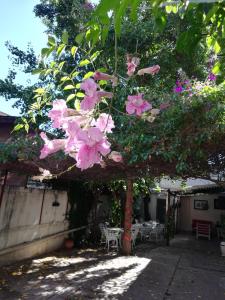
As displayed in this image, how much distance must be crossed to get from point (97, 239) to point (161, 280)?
604 centimetres

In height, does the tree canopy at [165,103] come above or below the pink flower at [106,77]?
above

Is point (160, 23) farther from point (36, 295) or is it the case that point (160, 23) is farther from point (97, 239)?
point (97, 239)

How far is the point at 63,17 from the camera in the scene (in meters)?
12.1

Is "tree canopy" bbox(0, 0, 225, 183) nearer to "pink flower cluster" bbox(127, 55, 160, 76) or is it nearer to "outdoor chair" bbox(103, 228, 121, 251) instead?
"pink flower cluster" bbox(127, 55, 160, 76)

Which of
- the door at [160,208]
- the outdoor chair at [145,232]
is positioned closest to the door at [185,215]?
the door at [160,208]

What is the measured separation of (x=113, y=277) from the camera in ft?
24.7

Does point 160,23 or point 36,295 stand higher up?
point 160,23

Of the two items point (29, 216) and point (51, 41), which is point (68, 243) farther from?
point (51, 41)

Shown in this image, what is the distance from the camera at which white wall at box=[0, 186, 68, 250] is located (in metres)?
7.92

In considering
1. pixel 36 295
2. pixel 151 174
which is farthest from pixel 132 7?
pixel 151 174

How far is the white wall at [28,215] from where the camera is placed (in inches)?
312

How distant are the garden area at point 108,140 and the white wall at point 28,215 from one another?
3cm

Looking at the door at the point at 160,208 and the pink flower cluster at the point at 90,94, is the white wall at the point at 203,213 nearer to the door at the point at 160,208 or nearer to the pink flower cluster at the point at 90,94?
the door at the point at 160,208

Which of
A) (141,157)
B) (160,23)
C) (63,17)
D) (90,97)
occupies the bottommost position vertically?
(90,97)
